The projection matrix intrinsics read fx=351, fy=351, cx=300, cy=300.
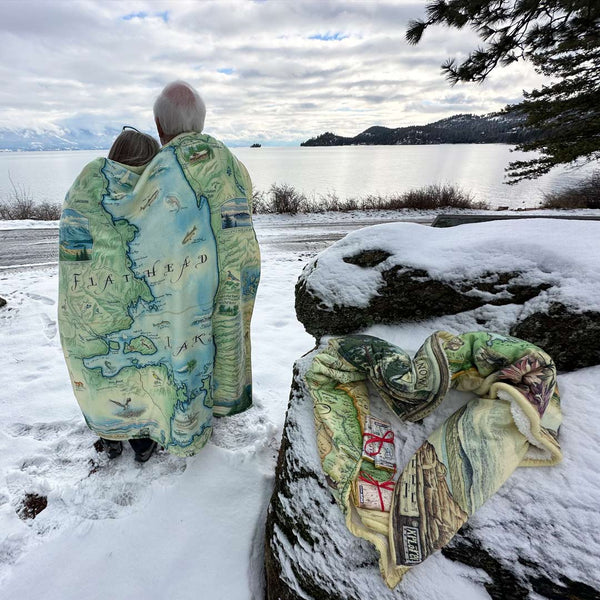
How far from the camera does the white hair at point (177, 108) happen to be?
5.50ft

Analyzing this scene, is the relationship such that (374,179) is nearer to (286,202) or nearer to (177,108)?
(286,202)

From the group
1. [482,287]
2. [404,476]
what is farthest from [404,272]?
[404,476]

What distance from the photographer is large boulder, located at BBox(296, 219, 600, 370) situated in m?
1.65

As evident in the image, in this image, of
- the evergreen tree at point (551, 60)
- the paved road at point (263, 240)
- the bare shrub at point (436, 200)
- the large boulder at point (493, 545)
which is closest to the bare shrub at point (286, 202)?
the paved road at point (263, 240)

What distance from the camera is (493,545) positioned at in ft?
3.68

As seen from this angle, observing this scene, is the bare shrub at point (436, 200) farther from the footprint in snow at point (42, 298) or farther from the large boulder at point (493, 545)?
the large boulder at point (493, 545)

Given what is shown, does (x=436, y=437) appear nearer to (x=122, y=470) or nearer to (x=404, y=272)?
(x=404, y=272)

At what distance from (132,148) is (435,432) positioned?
1950mm

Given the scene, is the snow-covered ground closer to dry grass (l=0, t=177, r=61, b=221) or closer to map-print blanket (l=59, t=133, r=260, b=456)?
map-print blanket (l=59, t=133, r=260, b=456)

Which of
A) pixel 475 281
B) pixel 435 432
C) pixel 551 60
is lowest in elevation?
pixel 435 432

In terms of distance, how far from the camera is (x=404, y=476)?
1309 millimetres

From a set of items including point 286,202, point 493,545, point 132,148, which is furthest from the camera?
point 286,202

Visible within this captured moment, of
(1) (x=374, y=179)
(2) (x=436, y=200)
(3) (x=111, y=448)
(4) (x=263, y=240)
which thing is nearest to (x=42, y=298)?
(3) (x=111, y=448)

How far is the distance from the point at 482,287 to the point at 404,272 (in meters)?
0.42
